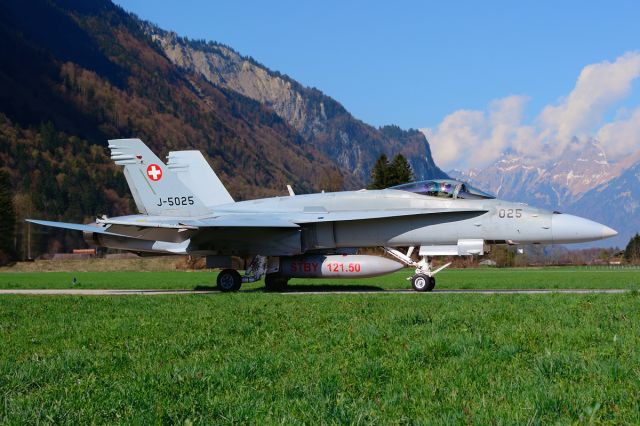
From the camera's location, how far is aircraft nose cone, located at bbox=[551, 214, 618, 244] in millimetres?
19094

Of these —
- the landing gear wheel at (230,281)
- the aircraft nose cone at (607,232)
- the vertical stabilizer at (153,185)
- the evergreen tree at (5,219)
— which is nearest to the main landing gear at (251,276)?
the landing gear wheel at (230,281)

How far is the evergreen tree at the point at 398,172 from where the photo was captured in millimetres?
74562

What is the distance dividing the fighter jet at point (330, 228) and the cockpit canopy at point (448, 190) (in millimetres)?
28

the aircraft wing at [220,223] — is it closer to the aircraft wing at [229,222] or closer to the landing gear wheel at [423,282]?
the aircraft wing at [229,222]

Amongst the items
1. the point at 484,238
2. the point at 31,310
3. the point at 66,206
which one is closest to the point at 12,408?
the point at 31,310

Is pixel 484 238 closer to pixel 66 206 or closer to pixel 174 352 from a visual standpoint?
pixel 174 352

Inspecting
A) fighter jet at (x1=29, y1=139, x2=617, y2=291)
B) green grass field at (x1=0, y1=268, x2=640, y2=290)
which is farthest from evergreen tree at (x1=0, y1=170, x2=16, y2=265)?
fighter jet at (x1=29, y1=139, x2=617, y2=291)

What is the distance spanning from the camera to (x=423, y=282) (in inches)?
810

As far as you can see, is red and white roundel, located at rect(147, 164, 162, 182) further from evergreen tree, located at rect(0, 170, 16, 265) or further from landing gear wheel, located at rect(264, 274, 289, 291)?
evergreen tree, located at rect(0, 170, 16, 265)

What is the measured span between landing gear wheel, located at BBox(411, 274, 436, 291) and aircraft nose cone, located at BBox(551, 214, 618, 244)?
348cm

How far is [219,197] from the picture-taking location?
88.0 ft

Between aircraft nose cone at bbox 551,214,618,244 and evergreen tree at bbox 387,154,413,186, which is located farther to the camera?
evergreen tree at bbox 387,154,413,186

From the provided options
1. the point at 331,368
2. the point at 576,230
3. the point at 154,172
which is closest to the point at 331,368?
the point at 331,368

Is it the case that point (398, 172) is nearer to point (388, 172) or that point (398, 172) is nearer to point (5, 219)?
point (388, 172)
